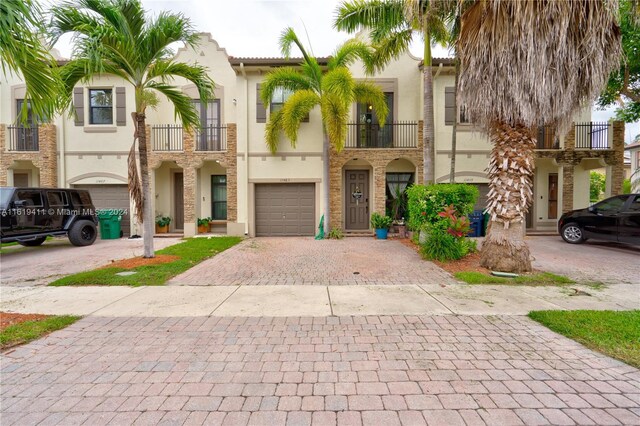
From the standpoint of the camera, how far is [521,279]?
20.4 ft

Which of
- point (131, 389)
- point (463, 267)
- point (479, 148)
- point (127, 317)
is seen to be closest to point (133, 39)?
point (127, 317)

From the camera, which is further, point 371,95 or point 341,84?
point 371,95

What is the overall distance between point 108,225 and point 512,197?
1510cm

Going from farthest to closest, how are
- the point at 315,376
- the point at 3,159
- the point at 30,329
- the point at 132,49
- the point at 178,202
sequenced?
the point at 178,202 < the point at 3,159 < the point at 132,49 < the point at 30,329 < the point at 315,376

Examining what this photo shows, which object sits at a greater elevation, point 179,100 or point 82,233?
point 179,100

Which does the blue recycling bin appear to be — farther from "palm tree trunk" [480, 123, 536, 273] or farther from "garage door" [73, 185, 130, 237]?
"garage door" [73, 185, 130, 237]

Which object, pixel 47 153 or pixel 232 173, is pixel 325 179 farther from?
pixel 47 153

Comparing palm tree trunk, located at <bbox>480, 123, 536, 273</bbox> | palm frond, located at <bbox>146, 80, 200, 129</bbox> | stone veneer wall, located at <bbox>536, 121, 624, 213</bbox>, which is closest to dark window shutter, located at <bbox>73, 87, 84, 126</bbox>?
palm frond, located at <bbox>146, 80, 200, 129</bbox>

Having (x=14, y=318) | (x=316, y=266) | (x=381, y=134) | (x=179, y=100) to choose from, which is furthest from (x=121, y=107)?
(x=316, y=266)

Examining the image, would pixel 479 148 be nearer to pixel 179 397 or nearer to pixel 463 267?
pixel 463 267

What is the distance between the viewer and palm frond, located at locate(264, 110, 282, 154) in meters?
12.1

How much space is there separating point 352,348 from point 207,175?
13131 mm

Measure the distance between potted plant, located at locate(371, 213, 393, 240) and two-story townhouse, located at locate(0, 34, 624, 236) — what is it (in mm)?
653

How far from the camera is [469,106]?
23.2 ft
